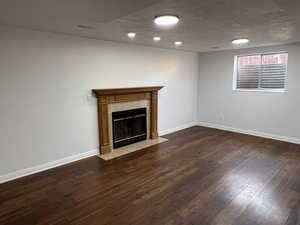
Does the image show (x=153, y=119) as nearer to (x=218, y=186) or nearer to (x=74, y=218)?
(x=218, y=186)

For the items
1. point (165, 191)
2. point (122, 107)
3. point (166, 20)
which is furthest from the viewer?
point (122, 107)

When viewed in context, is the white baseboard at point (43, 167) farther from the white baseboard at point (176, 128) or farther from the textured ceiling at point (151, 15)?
the textured ceiling at point (151, 15)

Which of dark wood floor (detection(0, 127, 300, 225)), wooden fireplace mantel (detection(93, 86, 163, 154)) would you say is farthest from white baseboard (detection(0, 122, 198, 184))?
wooden fireplace mantel (detection(93, 86, 163, 154))

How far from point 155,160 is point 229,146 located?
1.80 metres

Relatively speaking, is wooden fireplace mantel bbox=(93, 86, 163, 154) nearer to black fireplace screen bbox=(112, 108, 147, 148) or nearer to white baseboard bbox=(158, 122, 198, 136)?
black fireplace screen bbox=(112, 108, 147, 148)

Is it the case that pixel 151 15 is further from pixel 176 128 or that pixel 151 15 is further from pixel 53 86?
pixel 176 128

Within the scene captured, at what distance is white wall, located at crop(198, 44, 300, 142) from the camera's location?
440 centimetres

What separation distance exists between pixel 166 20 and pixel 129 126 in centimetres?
264

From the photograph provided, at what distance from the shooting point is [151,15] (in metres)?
2.14

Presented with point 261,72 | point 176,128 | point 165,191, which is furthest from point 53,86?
point 261,72

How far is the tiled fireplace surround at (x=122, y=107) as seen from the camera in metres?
3.84

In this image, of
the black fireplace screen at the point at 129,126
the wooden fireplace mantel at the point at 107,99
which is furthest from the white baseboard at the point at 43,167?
the black fireplace screen at the point at 129,126

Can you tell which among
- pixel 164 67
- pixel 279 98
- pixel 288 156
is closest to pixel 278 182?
pixel 288 156

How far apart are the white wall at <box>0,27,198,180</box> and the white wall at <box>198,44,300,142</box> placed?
2.17 meters
